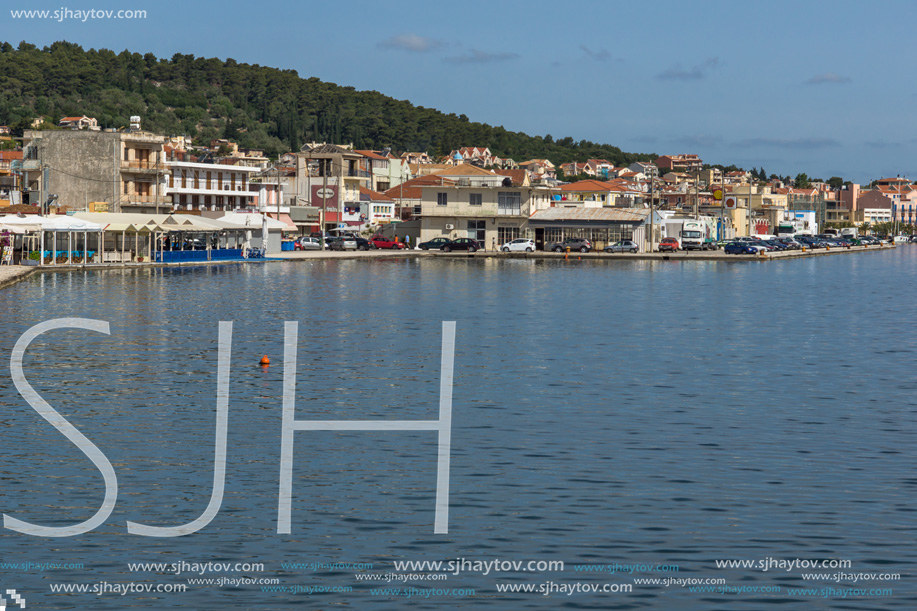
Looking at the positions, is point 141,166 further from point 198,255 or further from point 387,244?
point 387,244

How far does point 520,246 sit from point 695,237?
24296mm

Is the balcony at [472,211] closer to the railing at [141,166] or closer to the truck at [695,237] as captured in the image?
the truck at [695,237]

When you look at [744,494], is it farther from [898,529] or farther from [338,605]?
[338,605]

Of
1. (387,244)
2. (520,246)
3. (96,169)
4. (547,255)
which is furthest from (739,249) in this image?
(96,169)

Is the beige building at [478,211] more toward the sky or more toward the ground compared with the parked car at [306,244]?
more toward the sky

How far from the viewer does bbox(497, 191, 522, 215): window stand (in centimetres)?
12044

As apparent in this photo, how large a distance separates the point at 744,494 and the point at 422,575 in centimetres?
626

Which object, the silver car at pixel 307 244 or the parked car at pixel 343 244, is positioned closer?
the silver car at pixel 307 244

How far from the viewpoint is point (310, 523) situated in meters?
16.0

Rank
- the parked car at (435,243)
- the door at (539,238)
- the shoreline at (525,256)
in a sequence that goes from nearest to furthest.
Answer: the shoreline at (525,256) → the parked car at (435,243) → the door at (539,238)

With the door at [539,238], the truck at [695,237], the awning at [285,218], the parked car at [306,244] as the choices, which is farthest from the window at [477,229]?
the truck at [695,237]

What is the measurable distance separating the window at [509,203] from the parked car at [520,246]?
4.20 metres

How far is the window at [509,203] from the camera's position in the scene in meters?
120

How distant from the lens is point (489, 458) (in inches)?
798
